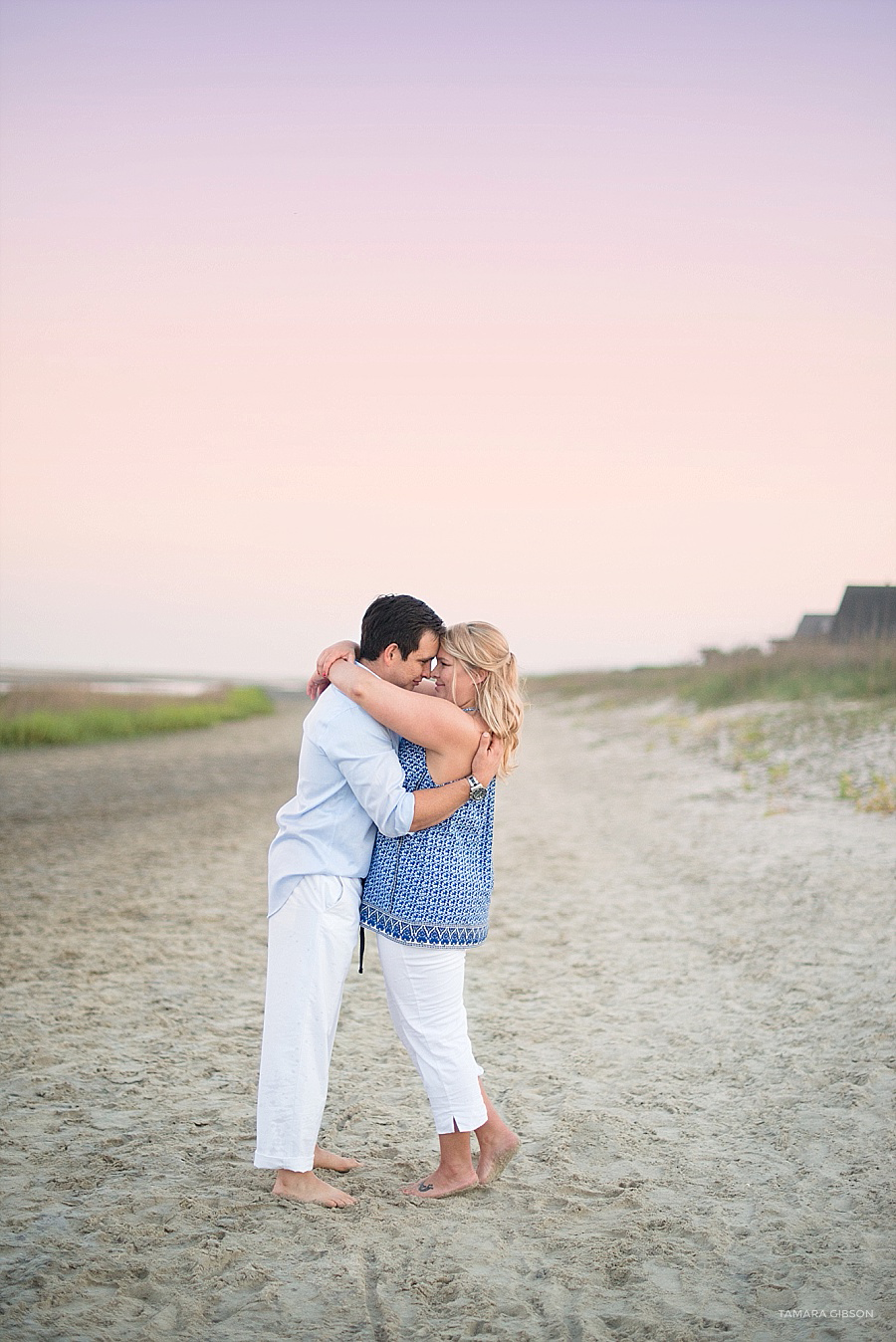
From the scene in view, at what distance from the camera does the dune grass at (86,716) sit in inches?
910

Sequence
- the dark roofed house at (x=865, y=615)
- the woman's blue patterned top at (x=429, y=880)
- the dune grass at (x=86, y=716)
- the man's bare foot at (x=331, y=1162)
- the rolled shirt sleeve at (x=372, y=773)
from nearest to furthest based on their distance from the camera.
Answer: the rolled shirt sleeve at (x=372, y=773), the woman's blue patterned top at (x=429, y=880), the man's bare foot at (x=331, y=1162), the dark roofed house at (x=865, y=615), the dune grass at (x=86, y=716)

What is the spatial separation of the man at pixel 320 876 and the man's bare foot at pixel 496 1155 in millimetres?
611

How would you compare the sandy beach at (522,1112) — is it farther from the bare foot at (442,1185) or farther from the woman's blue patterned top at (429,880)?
the woman's blue patterned top at (429,880)

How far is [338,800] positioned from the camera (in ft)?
11.3

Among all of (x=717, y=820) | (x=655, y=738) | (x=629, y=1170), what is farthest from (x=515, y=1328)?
(x=655, y=738)

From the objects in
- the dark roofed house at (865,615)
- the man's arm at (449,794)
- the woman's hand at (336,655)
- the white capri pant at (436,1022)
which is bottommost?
the white capri pant at (436,1022)

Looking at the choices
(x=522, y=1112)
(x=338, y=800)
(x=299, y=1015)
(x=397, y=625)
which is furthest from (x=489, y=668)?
(x=522, y=1112)

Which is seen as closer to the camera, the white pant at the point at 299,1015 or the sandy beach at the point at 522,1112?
the sandy beach at the point at 522,1112

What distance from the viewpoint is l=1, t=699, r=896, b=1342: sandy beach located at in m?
3.01

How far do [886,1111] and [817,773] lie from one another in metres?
8.96

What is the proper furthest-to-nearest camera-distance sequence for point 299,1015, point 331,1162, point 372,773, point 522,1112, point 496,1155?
1. point 522,1112
2. point 331,1162
3. point 496,1155
4. point 299,1015
5. point 372,773

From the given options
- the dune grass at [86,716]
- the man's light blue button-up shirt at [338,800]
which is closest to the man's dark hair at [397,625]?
the man's light blue button-up shirt at [338,800]

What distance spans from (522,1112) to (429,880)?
1.59 m

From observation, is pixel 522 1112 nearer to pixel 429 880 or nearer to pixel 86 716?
pixel 429 880
